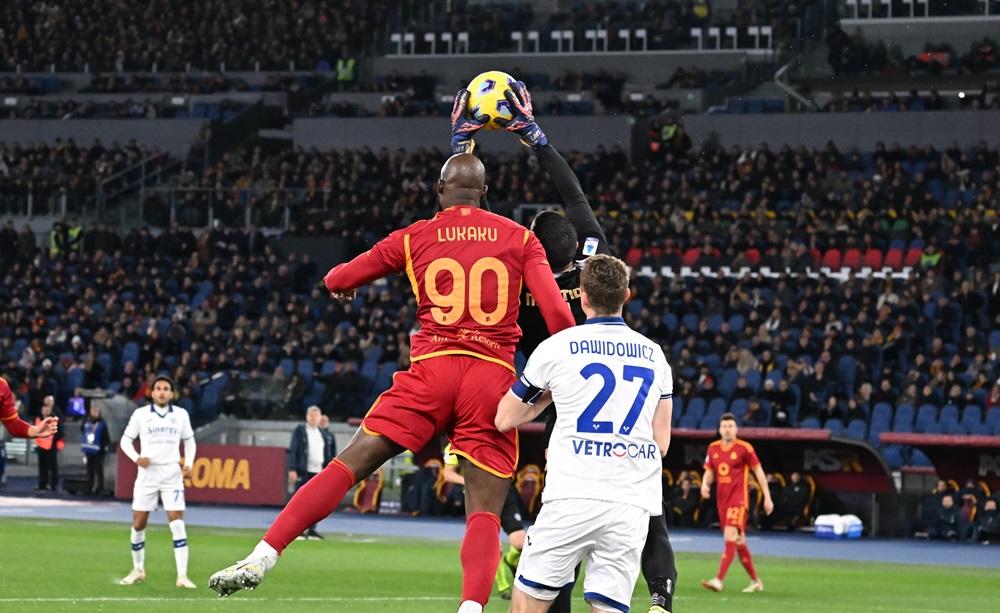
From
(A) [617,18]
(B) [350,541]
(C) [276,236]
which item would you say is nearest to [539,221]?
(B) [350,541]

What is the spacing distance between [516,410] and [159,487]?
10.2 meters

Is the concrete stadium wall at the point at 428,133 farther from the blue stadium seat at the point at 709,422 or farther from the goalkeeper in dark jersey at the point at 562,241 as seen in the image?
the goalkeeper in dark jersey at the point at 562,241

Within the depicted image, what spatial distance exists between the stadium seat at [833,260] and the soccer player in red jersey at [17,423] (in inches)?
930

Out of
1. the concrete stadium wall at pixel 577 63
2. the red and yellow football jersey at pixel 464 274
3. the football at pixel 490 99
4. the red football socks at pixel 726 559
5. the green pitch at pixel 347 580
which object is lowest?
the green pitch at pixel 347 580

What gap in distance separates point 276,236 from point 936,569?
2192 centimetres

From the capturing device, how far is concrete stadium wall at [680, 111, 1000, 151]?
1533 inches

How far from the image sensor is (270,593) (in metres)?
16.4

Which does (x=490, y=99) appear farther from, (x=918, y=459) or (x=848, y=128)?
(x=848, y=128)

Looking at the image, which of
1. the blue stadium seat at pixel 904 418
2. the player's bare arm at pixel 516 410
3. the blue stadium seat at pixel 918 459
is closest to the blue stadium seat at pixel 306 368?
the blue stadium seat at pixel 904 418

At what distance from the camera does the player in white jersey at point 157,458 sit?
56.0ft

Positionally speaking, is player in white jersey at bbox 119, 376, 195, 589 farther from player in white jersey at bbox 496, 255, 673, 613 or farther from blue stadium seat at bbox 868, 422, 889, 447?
blue stadium seat at bbox 868, 422, 889, 447

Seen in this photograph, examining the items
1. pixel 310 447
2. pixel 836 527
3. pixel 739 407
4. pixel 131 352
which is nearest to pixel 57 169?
pixel 131 352

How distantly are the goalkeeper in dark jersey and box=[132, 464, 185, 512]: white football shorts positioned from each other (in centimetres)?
843

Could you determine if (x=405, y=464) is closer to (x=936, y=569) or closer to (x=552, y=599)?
(x=936, y=569)
